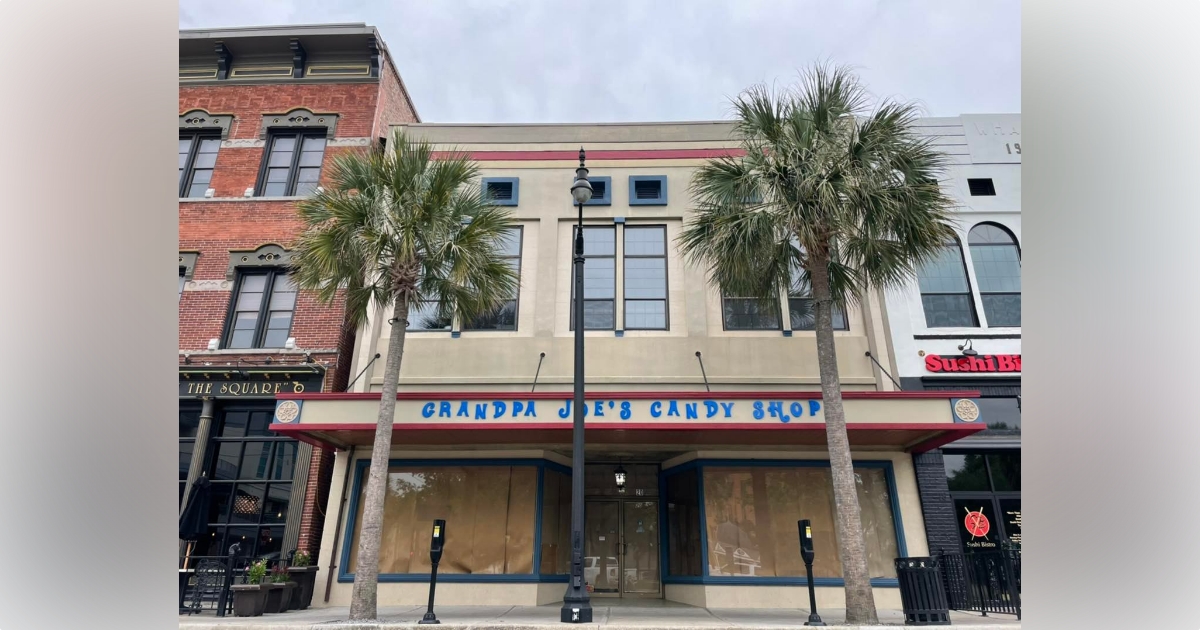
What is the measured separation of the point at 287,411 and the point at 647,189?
9205 mm

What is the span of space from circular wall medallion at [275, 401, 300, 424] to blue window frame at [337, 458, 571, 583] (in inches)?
87.1

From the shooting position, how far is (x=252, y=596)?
10398 millimetres

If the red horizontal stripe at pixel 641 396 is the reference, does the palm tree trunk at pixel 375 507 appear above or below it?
below

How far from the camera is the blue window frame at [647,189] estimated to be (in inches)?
602

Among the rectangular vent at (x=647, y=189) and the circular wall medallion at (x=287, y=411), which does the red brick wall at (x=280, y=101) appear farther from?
the circular wall medallion at (x=287, y=411)

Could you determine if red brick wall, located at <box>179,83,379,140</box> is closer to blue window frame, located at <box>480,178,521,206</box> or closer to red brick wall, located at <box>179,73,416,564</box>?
red brick wall, located at <box>179,73,416,564</box>

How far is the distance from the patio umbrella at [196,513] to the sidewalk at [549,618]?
236cm

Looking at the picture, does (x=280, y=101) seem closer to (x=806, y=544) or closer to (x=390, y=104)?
(x=390, y=104)

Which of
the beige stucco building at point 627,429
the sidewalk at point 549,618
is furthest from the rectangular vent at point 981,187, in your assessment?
the sidewalk at point 549,618

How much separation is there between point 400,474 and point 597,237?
6.83 m

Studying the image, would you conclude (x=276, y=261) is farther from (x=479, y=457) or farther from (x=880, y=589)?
(x=880, y=589)

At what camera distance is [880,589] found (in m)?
12.0
